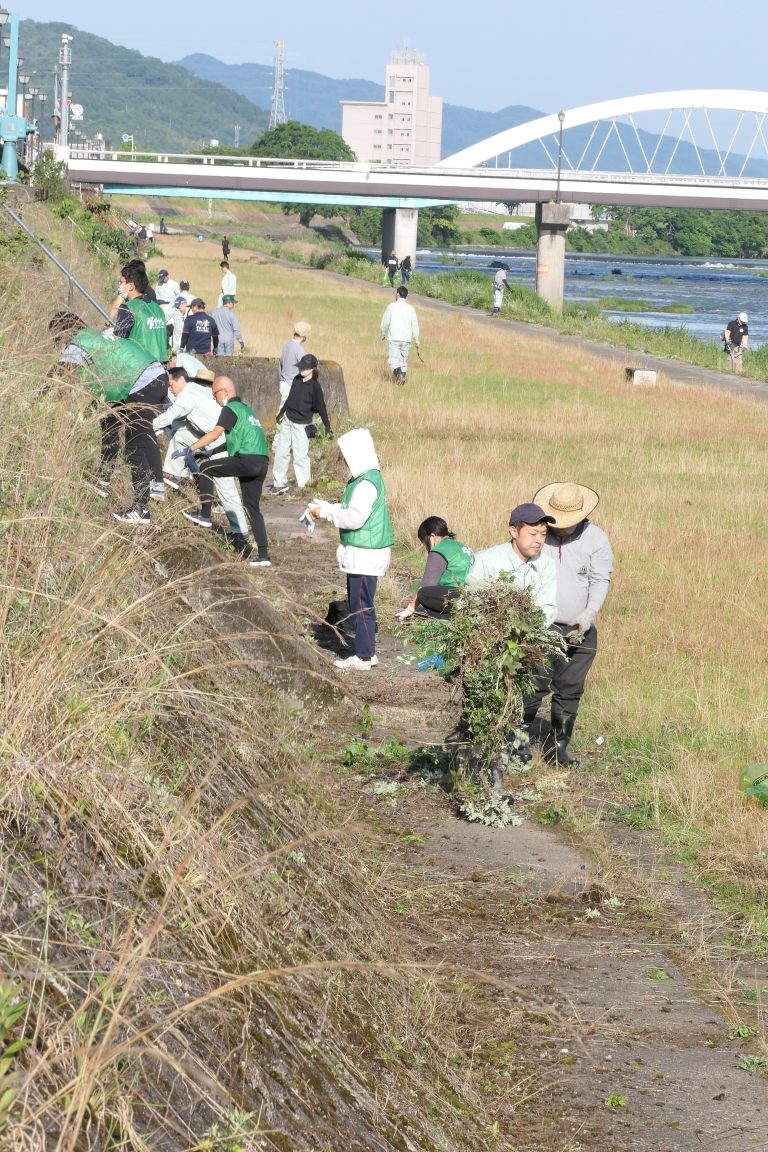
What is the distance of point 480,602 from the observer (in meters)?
6.62

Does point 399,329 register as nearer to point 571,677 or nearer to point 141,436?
point 141,436

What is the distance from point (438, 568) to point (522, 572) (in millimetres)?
2046

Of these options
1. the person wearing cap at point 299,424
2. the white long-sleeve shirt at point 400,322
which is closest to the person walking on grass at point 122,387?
the person wearing cap at point 299,424

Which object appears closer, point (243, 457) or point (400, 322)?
point (243, 457)

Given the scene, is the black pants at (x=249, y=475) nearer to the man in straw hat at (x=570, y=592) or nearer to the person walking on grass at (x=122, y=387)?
the person walking on grass at (x=122, y=387)

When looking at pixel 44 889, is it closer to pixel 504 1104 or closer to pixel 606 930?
pixel 504 1104

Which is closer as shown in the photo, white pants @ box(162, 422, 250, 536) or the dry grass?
the dry grass

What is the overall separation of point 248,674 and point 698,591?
20.2 feet

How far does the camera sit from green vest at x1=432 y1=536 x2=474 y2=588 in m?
9.02

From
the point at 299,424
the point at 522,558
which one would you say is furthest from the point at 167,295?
the point at 522,558

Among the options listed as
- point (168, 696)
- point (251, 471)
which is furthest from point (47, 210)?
point (168, 696)

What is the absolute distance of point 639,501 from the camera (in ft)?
52.6

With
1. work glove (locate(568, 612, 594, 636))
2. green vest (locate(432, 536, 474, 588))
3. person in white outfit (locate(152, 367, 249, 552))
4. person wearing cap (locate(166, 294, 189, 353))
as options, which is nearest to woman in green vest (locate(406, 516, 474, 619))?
green vest (locate(432, 536, 474, 588))

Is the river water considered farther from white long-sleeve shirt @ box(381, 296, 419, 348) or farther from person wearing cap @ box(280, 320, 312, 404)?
person wearing cap @ box(280, 320, 312, 404)
